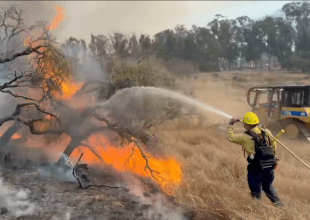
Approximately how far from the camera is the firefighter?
5328 mm

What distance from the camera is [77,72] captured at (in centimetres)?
1250

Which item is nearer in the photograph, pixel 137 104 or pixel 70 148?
pixel 70 148

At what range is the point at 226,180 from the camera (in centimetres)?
735

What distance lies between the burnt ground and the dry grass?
570mm

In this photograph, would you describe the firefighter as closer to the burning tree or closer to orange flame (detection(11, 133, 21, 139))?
the burning tree

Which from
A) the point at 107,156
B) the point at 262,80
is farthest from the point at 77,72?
the point at 262,80

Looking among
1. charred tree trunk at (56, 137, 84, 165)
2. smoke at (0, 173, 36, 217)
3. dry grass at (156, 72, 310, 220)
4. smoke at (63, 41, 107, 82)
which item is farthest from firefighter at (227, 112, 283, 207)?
smoke at (63, 41, 107, 82)

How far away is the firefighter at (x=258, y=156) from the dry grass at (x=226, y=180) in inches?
9.4

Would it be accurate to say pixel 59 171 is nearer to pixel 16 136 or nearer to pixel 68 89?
pixel 16 136

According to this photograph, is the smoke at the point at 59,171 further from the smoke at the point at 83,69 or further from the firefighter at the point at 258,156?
the smoke at the point at 83,69

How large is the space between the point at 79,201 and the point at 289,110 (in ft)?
26.3

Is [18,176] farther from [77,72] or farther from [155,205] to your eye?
[77,72]

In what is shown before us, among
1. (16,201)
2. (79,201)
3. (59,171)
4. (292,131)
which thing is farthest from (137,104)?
(16,201)

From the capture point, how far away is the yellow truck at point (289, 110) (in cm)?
1086
